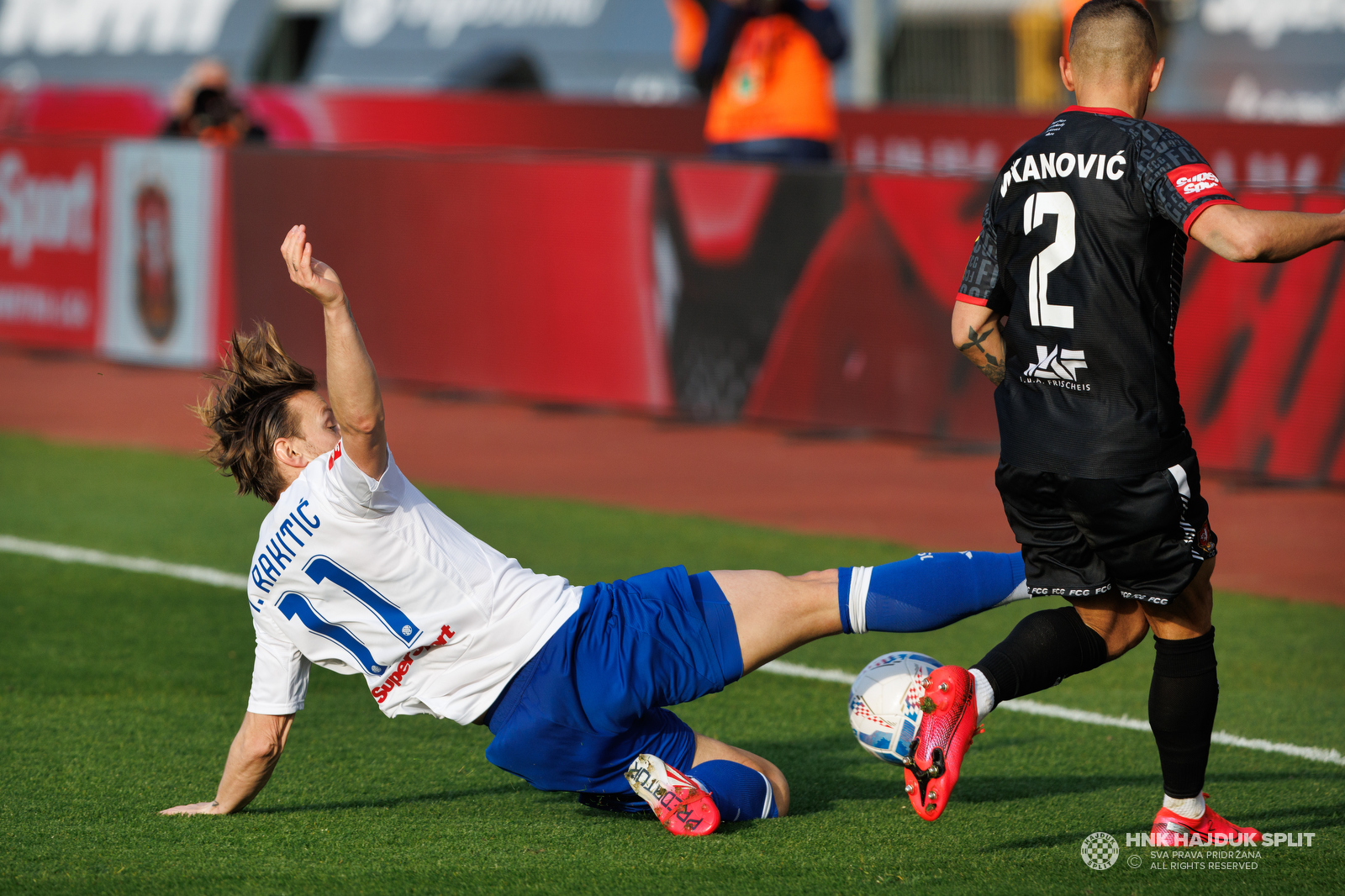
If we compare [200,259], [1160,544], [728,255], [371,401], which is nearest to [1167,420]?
[1160,544]

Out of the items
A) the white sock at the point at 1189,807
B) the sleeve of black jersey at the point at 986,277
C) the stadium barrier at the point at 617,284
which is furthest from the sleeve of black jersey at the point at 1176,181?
the stadium barrier at the point at 617,284

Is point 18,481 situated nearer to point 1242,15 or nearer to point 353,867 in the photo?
point 353,867

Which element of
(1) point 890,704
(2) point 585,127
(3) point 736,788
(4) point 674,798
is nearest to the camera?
(1) point 890,704

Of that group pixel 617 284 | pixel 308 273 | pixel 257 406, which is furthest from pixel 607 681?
pixel 617 284

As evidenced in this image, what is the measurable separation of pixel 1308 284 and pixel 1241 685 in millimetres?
3681

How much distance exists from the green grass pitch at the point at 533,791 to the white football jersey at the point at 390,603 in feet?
1.34

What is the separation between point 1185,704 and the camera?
4148 mm

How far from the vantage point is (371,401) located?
153 inches

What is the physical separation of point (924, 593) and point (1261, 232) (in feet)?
3.98

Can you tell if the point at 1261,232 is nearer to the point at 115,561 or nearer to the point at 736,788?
the point at 736,788

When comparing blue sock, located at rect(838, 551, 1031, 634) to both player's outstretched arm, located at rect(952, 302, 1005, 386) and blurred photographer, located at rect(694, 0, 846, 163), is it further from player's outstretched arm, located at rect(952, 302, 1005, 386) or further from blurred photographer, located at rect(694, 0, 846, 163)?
blurred photographer, located at rect(694, 0, 846, 163)

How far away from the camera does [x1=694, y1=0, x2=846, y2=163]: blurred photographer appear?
39.5ft

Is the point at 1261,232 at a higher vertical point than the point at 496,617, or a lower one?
higher

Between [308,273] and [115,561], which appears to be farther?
[115,561]
